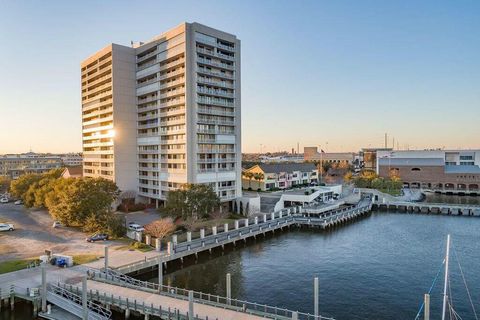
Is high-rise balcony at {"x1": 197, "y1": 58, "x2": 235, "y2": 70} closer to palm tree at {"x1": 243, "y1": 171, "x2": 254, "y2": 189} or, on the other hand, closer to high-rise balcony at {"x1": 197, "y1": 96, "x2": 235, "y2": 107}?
high-rise balcony at {"x1": 197, "y1": 96, "x2": 235, "y2": 107}

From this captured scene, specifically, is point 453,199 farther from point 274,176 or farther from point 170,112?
point 170,112

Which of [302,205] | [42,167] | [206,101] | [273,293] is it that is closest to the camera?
[273,293]

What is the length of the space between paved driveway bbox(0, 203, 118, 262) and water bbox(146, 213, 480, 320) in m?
16.0

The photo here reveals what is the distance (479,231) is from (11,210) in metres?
102

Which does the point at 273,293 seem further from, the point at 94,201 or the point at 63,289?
the point at 94,201

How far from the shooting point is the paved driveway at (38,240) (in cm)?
4874

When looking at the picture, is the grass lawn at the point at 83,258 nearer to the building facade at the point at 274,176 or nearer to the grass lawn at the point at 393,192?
the building facade at the point at 274,176

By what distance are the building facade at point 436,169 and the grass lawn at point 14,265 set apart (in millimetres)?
131381

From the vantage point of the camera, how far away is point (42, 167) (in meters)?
197

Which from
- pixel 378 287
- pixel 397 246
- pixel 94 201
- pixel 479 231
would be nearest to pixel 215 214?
pixel 94 201

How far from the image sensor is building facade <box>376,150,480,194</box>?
440 ft

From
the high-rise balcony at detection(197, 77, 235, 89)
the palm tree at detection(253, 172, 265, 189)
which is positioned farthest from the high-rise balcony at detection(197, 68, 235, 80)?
the palm tree at detection(253, 172, 265, 189)

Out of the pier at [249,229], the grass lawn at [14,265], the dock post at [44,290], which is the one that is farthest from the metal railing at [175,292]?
the grass lawn at [14,265]

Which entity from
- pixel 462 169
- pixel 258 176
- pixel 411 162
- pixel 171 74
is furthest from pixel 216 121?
pixel 462 169
